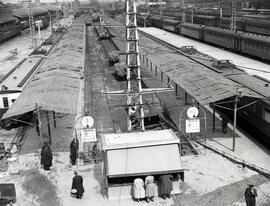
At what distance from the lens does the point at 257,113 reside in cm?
2278

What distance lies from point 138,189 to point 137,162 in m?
1.24

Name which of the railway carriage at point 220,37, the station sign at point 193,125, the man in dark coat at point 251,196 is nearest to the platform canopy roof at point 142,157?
the man in dark coat at point 251,196

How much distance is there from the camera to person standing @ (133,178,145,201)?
16609 mm

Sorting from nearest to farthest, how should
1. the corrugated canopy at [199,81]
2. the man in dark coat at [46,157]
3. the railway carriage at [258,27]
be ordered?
the man in dark coat at [46,157]
the corrugated canopy at [199,81]
the railway carriage at [258,27]

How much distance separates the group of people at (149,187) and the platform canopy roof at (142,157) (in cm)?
34

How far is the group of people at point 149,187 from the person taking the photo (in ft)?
54.4

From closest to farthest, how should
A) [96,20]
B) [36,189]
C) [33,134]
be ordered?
1. [36,189]
2. [33,134]
3. [96,20]

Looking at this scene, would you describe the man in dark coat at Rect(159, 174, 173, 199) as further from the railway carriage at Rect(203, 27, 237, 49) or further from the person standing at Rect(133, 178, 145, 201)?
the railway carriage at Rect(203, 27, 237, 49)

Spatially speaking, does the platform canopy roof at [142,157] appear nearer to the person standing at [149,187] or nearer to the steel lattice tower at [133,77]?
the person standing at [149,187]

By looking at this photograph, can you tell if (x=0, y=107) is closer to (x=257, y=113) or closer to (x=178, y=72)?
(x=178, y=72)

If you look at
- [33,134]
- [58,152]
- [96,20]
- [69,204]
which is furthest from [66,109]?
[96,20]

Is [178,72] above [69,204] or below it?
above

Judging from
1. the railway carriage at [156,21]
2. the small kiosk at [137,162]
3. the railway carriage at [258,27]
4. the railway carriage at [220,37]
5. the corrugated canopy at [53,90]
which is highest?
the railway carriage at [156,21]

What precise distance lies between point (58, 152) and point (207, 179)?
898cm
